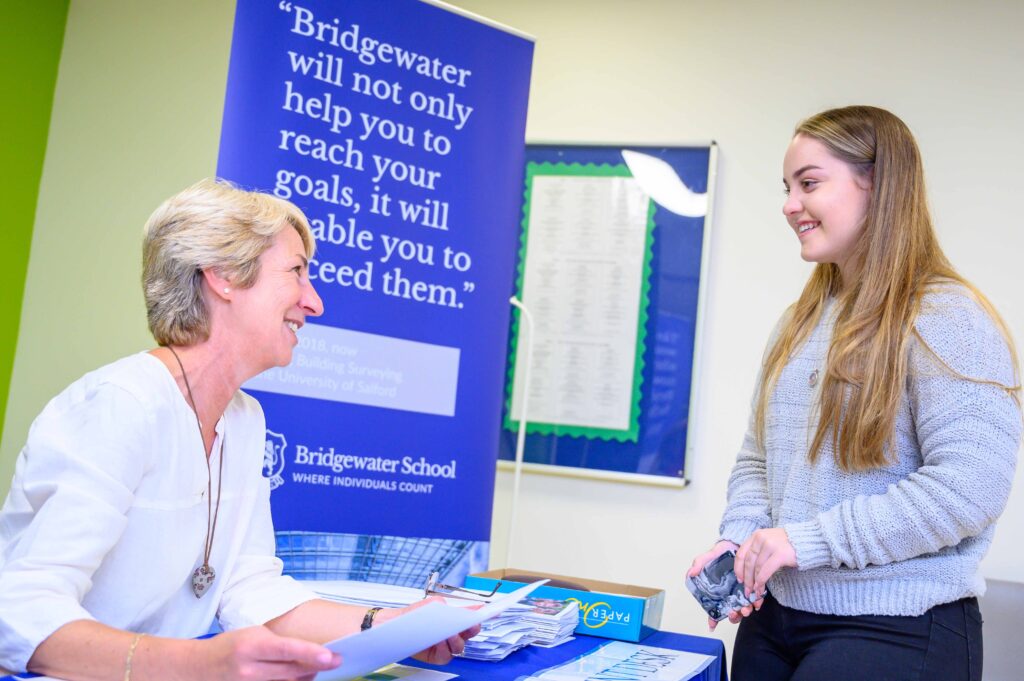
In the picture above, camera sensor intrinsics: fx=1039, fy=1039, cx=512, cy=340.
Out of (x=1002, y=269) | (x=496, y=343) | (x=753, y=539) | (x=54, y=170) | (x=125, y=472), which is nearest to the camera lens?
(x=125, y=472)

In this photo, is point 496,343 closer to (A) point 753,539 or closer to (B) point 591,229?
(B) point 591,229

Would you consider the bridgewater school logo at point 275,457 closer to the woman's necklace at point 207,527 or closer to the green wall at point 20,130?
the woman's necklace at point 207,527

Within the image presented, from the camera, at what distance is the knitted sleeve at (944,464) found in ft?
4.87

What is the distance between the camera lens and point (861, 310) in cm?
165

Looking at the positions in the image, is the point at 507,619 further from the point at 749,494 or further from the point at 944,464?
the point at 944,464

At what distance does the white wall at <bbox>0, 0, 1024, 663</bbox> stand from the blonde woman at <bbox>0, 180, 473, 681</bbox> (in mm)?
2102

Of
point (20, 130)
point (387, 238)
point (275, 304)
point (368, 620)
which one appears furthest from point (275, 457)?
point (20, 130)

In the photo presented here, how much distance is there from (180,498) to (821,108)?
277cm

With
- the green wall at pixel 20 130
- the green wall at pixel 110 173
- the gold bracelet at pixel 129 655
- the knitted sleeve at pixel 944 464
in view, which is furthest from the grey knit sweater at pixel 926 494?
the green wall at pixel 20 130

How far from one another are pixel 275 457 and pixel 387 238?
2.07ft

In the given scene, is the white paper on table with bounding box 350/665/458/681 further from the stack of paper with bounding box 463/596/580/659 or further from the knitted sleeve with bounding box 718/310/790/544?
the knitted sleeve with bounding box 718/310/790/544

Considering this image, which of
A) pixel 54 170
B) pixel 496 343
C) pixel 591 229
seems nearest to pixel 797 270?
pixel 591 229

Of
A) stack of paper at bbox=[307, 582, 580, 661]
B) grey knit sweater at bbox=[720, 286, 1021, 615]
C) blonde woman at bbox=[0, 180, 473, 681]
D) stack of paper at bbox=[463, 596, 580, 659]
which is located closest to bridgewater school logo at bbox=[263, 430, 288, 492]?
stack of paper at bbox=[307, 582, 580, 661]

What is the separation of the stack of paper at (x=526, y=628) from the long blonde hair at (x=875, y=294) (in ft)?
1.57
